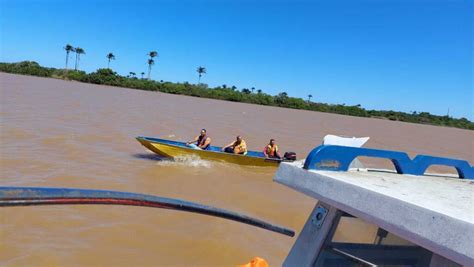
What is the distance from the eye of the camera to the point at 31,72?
7200 cm

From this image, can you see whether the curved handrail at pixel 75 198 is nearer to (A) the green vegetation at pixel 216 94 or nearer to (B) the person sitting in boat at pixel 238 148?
(B) the person sitting in boat at pixel 238 148

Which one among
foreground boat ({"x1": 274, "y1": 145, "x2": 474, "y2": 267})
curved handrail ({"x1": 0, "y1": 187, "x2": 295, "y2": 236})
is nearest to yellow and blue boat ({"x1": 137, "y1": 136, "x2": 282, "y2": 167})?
foreground boat ({"x1": 274, "y1": 145, "x2": 474, "y2": 267})

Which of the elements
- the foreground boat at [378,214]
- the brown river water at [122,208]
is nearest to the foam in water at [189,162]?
the brown river water at [122,208]

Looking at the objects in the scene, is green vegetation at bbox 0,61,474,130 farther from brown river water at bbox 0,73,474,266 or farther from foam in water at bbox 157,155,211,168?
foam in water at bbox 157,155,211,168

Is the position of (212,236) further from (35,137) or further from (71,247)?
(35,137)

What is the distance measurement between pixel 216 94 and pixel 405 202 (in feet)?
243

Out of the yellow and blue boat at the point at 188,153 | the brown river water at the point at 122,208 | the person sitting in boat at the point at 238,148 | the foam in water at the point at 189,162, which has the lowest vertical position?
the brown river water at the point at 122,208

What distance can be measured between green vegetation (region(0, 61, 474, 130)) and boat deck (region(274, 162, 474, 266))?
7204 cm

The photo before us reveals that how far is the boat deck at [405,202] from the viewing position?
1307 millimetres

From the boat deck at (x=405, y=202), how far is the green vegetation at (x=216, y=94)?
2836 inches

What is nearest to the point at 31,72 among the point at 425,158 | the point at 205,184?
the point at 205,184

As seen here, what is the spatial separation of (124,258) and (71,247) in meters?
0.84

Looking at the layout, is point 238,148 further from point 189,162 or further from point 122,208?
point 122,208

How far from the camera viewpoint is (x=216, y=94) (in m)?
75.0
